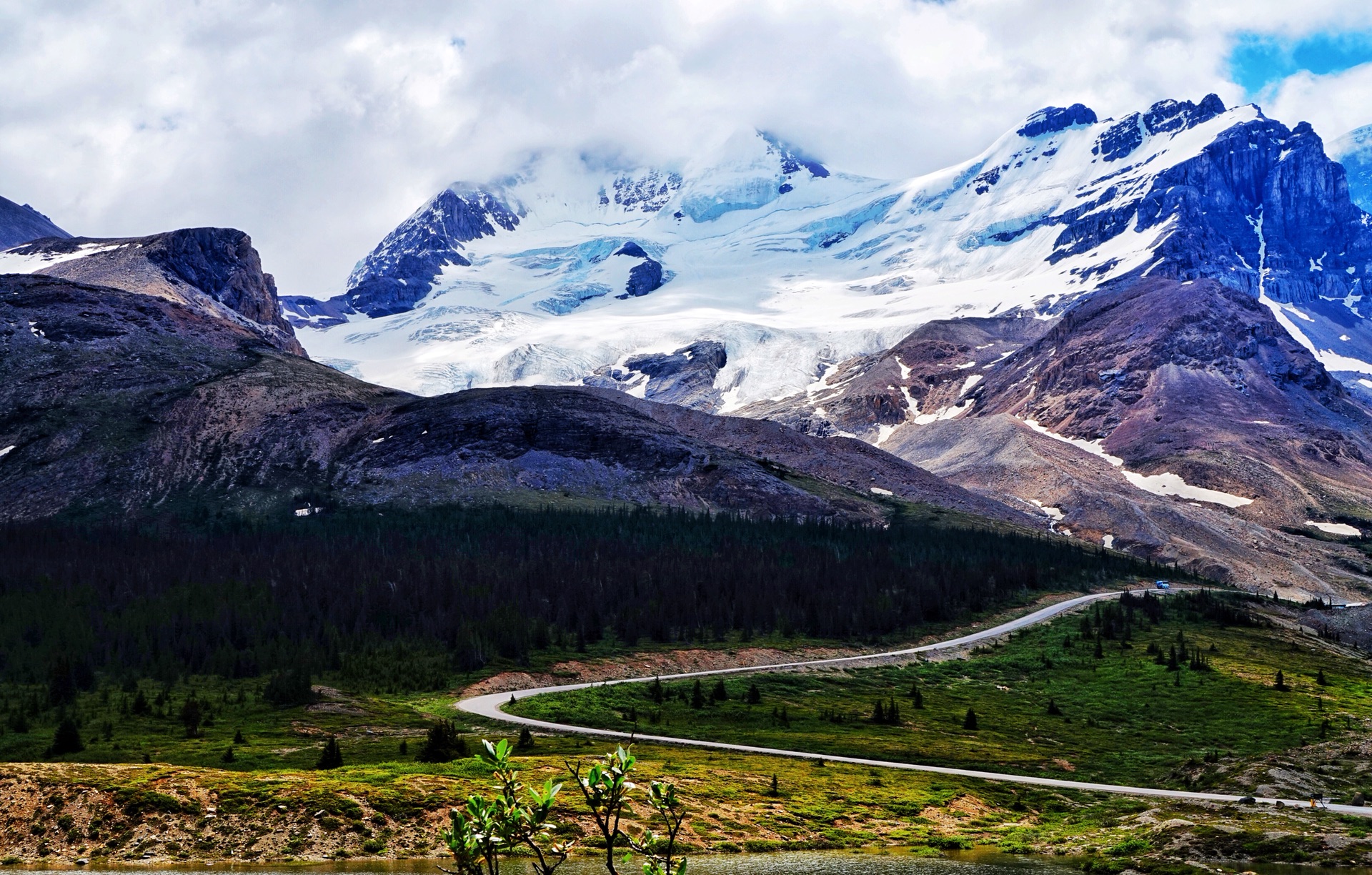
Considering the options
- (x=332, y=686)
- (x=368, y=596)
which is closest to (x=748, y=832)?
(x=332, y=686)

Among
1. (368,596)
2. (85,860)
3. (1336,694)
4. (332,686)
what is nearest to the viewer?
(85,860)

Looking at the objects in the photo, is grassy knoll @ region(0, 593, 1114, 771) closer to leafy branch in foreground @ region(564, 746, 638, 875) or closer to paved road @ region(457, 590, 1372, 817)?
paved road @ region(457, 590, 1372, 817)

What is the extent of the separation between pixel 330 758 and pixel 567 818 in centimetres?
1826

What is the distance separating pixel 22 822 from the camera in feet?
200

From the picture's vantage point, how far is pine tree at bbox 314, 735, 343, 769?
2948 inches

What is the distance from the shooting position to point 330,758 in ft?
247

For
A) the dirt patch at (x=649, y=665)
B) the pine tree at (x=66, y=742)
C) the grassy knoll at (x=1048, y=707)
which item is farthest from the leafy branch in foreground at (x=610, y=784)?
the dirt patch at (x=649, y=665)

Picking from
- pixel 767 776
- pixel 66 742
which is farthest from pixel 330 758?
pixel 767 776

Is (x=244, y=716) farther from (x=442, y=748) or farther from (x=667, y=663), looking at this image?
(x=667, y=663)

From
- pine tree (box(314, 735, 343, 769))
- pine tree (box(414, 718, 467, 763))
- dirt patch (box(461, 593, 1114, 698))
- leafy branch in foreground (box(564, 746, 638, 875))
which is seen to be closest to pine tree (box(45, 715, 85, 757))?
pine tree (box(314, 735, 343, 769))

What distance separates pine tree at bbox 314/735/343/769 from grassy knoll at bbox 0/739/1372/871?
2107 mm

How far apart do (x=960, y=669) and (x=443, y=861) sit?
86.5m

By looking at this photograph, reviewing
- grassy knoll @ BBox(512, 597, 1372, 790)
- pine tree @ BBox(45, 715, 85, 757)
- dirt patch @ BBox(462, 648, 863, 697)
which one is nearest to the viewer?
pine tree @ BBox(45, 715, 85, 757)

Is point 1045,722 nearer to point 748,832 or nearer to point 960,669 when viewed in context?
point 960,669
